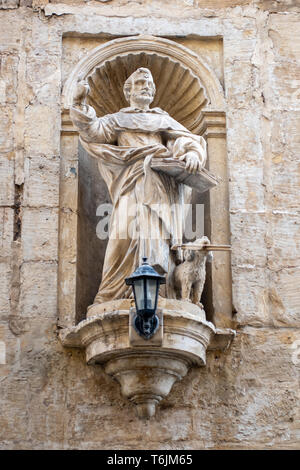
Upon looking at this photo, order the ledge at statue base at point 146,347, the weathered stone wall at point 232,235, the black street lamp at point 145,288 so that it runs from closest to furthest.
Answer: the black street lamp at point 145,288, the ledge at statue base at point 146,347, the weathered stone wall at point 232,235

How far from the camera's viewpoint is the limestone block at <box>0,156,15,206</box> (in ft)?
28.2

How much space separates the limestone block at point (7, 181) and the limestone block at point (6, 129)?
8cm

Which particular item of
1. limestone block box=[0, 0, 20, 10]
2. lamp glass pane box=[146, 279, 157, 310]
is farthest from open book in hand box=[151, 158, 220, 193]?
limestone block box=[0, 0, 20, 10]

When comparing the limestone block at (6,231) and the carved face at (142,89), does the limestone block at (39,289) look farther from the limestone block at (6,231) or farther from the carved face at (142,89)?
the carved face at (142,89)

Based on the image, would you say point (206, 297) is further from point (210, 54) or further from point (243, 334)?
point (210, 54)

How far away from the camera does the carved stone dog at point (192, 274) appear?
7.96m

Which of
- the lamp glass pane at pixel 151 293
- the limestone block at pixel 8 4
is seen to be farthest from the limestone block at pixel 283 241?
the limestone block at pixel 8 4

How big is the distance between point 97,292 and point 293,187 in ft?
5.71

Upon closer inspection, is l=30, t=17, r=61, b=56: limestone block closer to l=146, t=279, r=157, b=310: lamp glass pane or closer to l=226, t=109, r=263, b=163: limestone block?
l=226, t=109, r=263, b=163: limestone block

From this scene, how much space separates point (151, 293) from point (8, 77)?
264cm

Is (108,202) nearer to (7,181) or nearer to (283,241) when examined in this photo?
(7,181)

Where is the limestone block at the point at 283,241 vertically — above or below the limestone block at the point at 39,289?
above

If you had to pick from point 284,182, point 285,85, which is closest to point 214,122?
point 285,85
